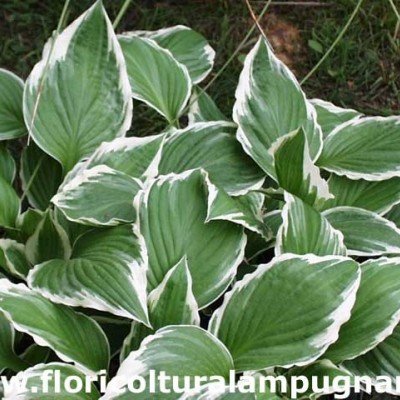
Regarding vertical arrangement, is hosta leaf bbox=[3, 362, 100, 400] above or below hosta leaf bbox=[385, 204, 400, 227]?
below

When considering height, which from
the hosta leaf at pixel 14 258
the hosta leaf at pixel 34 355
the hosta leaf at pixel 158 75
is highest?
the hosta leaf at pixel 158 75

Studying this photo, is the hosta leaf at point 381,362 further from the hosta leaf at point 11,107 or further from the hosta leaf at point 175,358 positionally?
the hosta leaf at point 11,107

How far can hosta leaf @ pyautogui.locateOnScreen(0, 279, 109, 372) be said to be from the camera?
102 cm

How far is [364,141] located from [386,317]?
1.18 feet

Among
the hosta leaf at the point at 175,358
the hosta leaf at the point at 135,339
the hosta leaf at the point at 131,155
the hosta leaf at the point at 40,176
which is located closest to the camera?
the hosta leaf at the point at 175,358

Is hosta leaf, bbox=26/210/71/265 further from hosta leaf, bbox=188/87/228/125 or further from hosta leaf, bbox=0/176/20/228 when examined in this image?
hosta leaf, bbox=188/87/228/125

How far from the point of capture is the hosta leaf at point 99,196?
3.75ft

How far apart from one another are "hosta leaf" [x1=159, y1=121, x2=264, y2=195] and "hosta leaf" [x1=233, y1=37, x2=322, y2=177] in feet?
0.11

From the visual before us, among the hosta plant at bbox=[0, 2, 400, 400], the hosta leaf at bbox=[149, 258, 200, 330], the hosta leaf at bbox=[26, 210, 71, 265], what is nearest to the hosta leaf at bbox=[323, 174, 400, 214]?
the hosta plant at bbox=[0, 2, 400, 400]

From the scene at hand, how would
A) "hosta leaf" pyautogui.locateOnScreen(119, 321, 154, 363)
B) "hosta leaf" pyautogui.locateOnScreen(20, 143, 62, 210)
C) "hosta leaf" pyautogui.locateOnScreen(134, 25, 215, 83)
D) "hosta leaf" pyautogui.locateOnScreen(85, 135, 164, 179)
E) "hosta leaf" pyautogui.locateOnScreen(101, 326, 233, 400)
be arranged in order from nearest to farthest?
1. "hosta leaf" pyautogui.locateOnScreen(101, 326, 233, 400)
2. "hosta leaf" pyautogui.locateOnScreen(119, 321, 154, 363)
3. "hosta leaf" pyautogui.locateOnScreen(85, 135, 164, 179)
4. "hosta leaf" pyautogui.locateOnScreen(20, 143, 62, 210)
5. "hosta leaf" pyautogui.locateOnScreen(134, 25, 215, 83)

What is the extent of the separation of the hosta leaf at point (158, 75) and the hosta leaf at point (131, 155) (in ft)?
0.54

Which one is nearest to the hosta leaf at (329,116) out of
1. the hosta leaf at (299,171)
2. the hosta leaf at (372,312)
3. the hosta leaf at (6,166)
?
the hosta leaf at (299,171)

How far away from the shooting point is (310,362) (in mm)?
1046

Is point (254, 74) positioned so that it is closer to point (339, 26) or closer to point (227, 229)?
point (227, 229)
